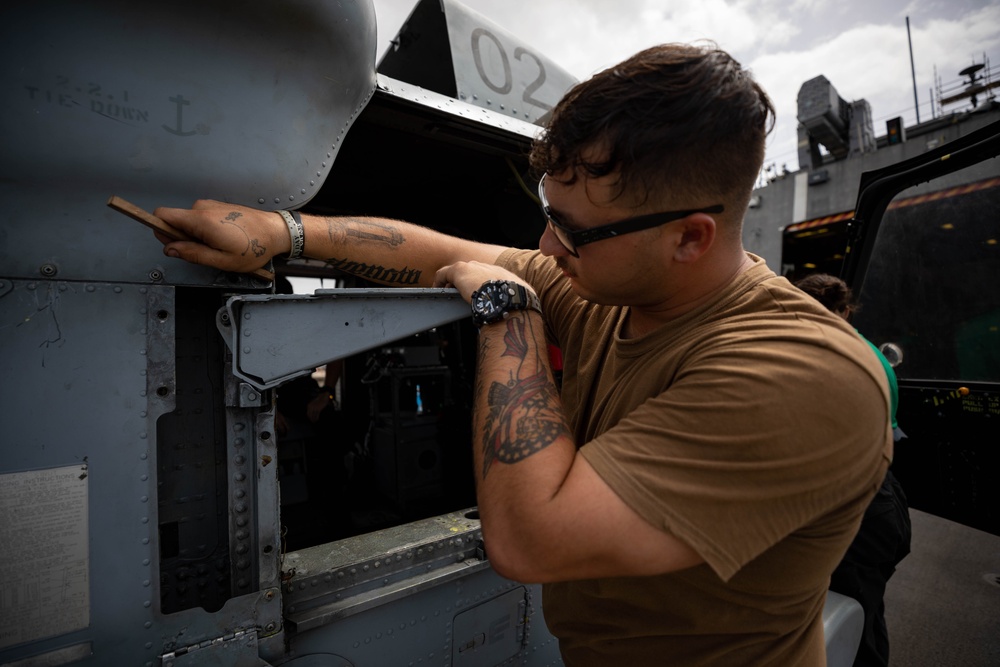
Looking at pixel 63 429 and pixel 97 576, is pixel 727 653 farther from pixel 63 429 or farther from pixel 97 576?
pixel 63 429

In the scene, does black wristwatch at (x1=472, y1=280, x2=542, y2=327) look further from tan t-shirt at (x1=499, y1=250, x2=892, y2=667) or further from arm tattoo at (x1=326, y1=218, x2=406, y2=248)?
arm tattoo at (x1=326, y1=218, x2=406, y2=248)

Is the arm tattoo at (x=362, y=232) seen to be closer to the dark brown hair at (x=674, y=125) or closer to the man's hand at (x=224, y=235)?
the man's hand at (x=224, y=235)

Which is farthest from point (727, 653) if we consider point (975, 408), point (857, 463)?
point (975, 408)

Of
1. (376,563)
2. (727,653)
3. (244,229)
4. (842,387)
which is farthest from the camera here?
(376,563)

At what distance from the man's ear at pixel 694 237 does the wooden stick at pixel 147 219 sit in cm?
113

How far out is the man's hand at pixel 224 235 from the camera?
1263 millimetres

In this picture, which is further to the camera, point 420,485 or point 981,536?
point 981,536

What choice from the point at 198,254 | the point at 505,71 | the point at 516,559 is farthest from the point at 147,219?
the point at 505,71

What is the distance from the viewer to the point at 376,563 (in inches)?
71.0

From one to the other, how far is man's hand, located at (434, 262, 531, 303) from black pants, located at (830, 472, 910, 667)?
2025mm

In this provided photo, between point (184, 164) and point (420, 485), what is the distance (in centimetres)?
352

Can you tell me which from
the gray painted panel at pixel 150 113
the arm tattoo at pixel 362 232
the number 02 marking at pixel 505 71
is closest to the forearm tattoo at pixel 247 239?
the gray painted panel at pixel 150 113

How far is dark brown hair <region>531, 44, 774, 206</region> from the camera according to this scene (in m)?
0.99

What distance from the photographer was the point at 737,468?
2.69 ft
